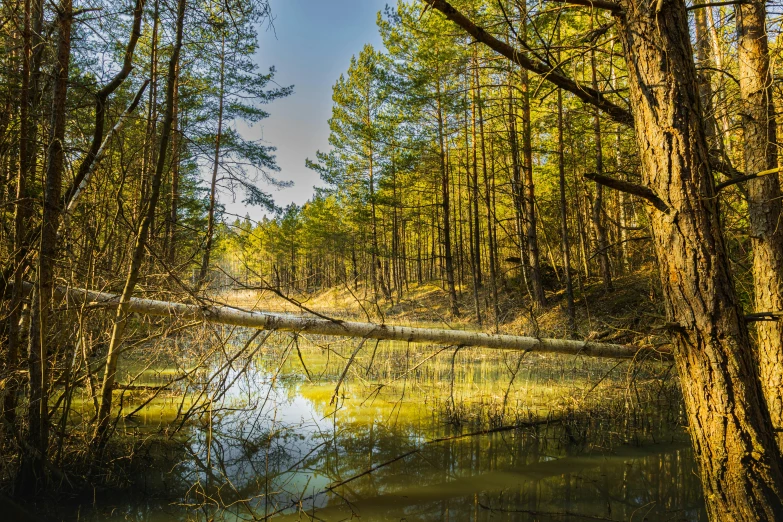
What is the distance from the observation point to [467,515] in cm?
345

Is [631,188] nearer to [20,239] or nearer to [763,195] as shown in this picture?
[763,195]

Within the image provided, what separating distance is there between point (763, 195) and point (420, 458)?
3.99 m

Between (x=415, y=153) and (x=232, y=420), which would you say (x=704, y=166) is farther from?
(x=415, y=153)

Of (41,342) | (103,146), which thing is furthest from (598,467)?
(103,146)

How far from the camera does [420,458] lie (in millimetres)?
4691

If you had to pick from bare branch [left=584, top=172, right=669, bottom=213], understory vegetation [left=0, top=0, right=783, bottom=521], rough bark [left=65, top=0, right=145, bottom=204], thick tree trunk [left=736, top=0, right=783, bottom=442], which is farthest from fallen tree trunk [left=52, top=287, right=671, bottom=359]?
bare branch [left=584, top=172, right=669, bottom=213]

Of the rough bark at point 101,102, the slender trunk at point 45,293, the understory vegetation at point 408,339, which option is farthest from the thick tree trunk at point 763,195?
the slender trunk at point 45,293

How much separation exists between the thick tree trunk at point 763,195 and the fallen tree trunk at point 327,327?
0.73 metres

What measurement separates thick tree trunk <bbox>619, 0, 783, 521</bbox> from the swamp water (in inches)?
45.7

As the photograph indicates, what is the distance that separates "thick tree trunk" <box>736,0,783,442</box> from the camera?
3.54 meters

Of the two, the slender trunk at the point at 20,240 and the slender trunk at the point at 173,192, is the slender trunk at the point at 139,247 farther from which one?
the slender trunk at the point at 20,240

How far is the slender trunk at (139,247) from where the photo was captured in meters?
3.66

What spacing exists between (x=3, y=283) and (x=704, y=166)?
5.14m

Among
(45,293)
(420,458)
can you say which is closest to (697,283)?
(420,458)
